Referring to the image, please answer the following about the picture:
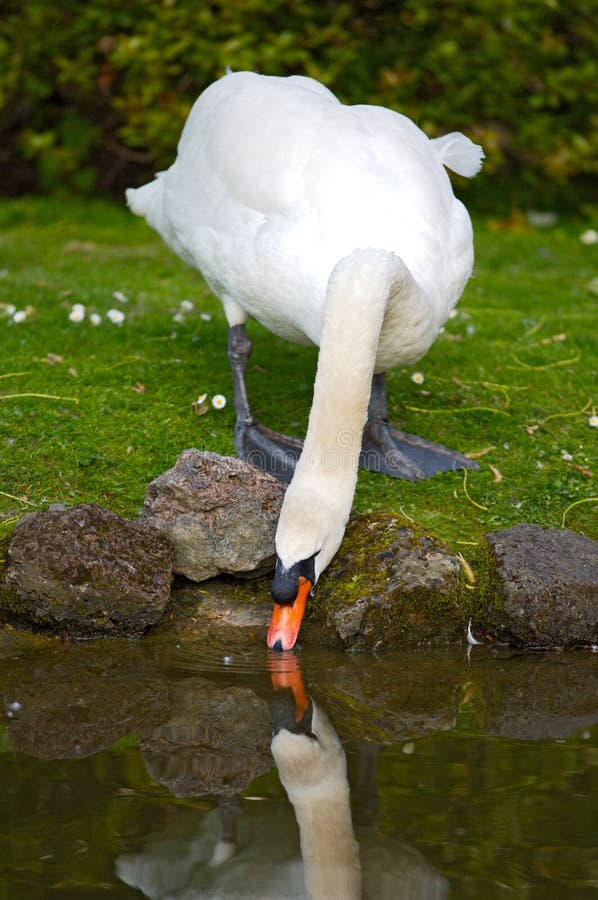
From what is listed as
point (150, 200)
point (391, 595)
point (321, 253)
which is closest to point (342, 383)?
point (321, 253)

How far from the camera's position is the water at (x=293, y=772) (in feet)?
10.2

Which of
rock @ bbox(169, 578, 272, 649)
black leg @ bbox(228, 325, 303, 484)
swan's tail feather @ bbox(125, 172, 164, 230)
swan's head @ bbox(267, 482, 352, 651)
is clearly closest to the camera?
swan's head @ bbox(267, 482, 352, 651)

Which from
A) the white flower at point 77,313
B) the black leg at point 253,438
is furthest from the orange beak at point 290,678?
the white flower at point 77,313

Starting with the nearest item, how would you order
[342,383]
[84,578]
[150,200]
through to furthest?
1. [84,578]
2. [342,383]
3. [150,200]

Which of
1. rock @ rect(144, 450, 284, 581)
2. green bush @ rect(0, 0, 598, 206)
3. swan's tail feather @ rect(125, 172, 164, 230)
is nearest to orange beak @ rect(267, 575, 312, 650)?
rock @ rect(144, 450, 284, 581)

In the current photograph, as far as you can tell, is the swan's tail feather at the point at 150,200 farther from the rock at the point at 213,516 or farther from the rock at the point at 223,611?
the rock at the point at 223,611

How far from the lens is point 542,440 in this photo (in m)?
6.25

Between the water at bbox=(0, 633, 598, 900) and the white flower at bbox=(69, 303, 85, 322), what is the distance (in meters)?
3.03

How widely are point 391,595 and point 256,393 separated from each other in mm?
2335

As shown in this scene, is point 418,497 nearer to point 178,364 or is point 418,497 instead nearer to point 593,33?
point 178,364

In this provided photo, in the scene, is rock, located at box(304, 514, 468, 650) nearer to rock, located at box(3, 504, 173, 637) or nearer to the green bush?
rock, located at box(3, 504, 173, 637)

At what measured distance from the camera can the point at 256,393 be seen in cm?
682

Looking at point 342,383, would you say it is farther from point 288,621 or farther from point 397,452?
point 397,452

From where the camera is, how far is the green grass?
5.64m
